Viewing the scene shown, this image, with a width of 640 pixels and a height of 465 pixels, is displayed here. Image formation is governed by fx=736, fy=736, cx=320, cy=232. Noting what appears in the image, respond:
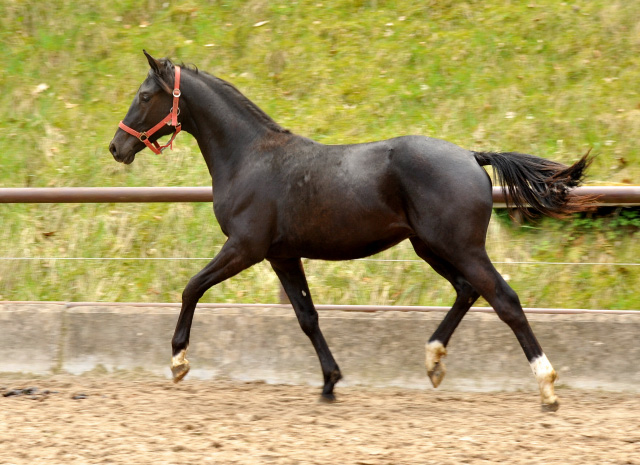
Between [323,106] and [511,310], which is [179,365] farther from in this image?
[323,106]

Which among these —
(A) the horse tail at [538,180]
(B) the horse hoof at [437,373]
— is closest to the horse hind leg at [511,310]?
(A) the horse tail at [538,180]

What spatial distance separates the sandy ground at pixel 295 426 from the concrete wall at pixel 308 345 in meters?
0.12

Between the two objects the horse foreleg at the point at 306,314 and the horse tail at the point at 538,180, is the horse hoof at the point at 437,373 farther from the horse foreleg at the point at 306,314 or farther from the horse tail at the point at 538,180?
the horse tail at the point at 538,180

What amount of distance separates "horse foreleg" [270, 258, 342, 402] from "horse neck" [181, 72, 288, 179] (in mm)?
771

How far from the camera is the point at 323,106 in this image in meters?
9.28

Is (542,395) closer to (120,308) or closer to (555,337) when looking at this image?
(555,337)

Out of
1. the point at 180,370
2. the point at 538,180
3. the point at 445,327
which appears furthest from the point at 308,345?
the point at 538,180

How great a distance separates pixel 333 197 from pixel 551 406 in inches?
69.9

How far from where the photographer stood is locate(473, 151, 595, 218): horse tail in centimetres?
446

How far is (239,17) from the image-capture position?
1083 centimetres

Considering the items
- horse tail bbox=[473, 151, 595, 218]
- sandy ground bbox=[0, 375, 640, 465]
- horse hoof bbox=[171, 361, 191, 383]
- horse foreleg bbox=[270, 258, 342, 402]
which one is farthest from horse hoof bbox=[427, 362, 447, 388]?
horse hoof bbox=[171, 361, 191, 383]

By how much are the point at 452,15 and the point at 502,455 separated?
8.06 meters

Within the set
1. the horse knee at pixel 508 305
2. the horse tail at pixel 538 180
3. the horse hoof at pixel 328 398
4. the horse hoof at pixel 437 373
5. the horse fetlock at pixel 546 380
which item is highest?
the horse tail at pixel 538 180

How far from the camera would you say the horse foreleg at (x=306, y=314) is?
15.9ft
